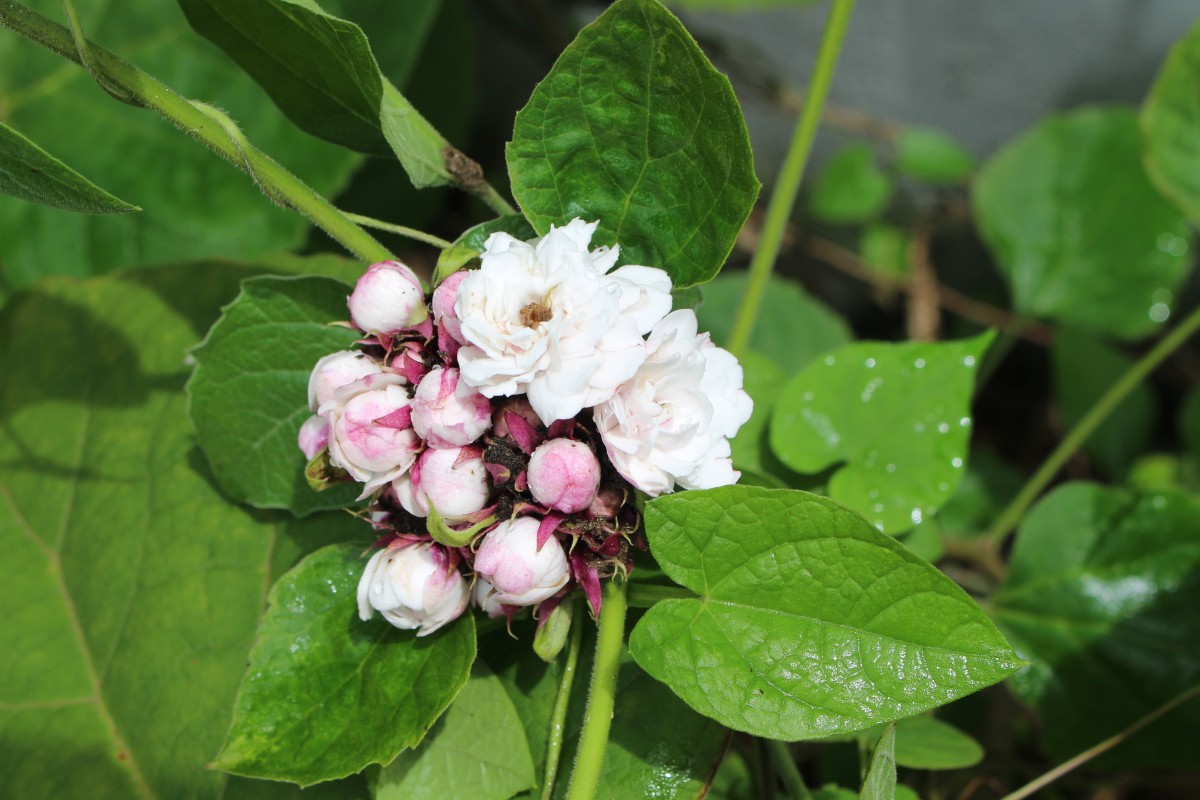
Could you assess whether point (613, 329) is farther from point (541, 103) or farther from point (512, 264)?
point (541, 103)

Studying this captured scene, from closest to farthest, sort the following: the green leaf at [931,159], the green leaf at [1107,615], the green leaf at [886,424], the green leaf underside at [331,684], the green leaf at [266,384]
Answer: the green leaf underside at [331,684] → the green leaf at [266,384] → the green leaf at [886,424] → the green leaf at [1107,615] → the green leaf at [931,159]

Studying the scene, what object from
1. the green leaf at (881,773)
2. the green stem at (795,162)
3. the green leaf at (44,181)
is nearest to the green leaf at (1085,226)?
the green stem at (795,162)

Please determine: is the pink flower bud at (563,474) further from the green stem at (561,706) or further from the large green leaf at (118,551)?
the large green leaf at (118,551)

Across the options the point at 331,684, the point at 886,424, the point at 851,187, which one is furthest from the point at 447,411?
the point at 851,187

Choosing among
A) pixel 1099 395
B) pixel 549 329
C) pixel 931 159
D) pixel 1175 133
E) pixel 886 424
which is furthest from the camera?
pixel 931 159

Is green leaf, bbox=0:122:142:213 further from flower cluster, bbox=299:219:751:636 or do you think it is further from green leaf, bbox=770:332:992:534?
green leaf, bbox=770:332:992:534

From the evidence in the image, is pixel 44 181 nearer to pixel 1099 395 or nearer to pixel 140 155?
pixel 140 155

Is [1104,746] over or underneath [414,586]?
underneath

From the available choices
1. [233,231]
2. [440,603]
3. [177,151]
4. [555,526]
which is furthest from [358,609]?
[177,151]
